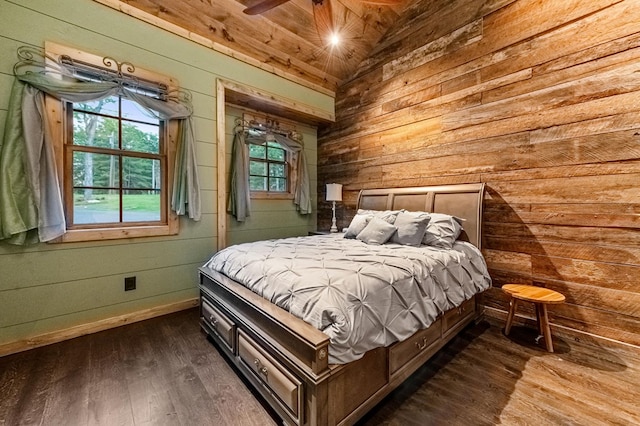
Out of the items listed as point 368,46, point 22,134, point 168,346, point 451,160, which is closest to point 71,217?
point 22,134

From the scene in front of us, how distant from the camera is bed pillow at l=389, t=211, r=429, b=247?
2.52 metres

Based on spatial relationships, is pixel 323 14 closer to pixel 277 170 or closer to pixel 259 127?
pixel 259 127

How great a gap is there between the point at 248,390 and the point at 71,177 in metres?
2.39

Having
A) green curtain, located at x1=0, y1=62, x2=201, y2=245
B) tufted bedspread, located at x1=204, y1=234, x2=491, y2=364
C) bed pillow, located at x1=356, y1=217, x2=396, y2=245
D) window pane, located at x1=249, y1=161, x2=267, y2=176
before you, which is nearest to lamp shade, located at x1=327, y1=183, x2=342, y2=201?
window pane, located at x1=249, y1=161, x2=267, y2=176

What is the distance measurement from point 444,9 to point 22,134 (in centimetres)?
426

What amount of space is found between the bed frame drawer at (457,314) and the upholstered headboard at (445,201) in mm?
609

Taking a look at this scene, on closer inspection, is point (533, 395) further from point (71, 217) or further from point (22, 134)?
point (22, 134)

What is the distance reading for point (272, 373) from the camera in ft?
4.73

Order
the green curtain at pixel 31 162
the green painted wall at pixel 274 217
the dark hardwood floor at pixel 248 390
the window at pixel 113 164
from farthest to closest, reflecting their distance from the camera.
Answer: the green painted wall at pixel 274 217 → the window at pixel 113 164 → the green curtain at pixel 31 162 → the dark hardwood floor at pixel 248 390

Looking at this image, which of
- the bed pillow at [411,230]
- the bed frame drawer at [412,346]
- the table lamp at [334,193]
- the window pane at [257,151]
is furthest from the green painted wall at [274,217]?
the bed frame drawer at [412,346]

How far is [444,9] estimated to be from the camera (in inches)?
123

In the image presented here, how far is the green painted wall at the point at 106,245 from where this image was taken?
214 centimetres

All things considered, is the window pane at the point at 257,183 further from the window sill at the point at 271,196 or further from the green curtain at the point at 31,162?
the green curtain at the point at 31,162

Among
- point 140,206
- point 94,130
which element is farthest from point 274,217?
point 94,130
